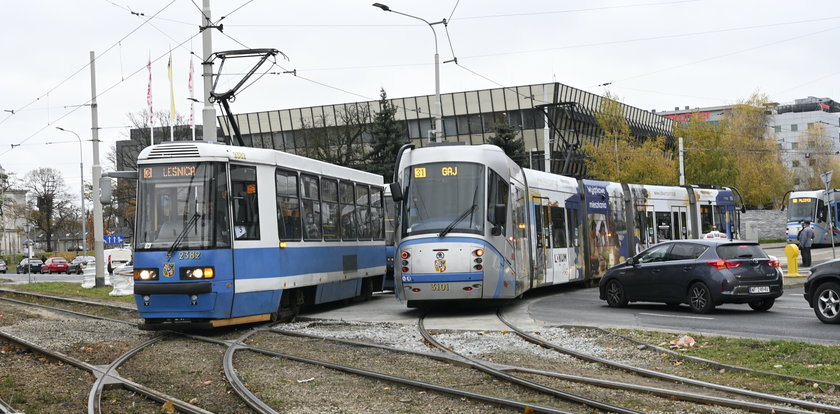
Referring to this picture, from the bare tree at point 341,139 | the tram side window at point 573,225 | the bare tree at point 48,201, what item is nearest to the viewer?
the tram side window at point 573,225

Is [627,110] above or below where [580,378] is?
above

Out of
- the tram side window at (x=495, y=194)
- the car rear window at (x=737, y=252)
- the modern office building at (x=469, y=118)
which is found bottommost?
the car rear window at (x=737, y=252)

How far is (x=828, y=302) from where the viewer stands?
50.5 ft

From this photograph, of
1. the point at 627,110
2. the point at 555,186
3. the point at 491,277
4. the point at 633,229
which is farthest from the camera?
the point at 627,110

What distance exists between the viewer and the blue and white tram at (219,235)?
50.6 feet

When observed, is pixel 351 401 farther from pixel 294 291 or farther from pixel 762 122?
pixel 762 122

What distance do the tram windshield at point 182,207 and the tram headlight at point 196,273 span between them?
1.16 feet

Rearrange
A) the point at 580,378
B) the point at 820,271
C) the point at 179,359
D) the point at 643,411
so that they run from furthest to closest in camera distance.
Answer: the point at 820,271, the point at 179,359, the point at 580,378, the point at 643,411

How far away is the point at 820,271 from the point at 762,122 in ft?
232

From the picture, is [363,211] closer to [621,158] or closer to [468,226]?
[468,226]

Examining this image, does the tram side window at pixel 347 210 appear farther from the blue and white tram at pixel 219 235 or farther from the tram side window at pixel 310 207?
the blue and white tram at pixel 219 235

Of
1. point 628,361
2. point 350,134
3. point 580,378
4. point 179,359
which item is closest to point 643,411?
point 580,378

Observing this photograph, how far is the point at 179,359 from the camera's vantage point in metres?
12.9

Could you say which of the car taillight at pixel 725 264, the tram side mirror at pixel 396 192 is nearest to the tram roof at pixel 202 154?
the tram side mirror at pixel 396 192
